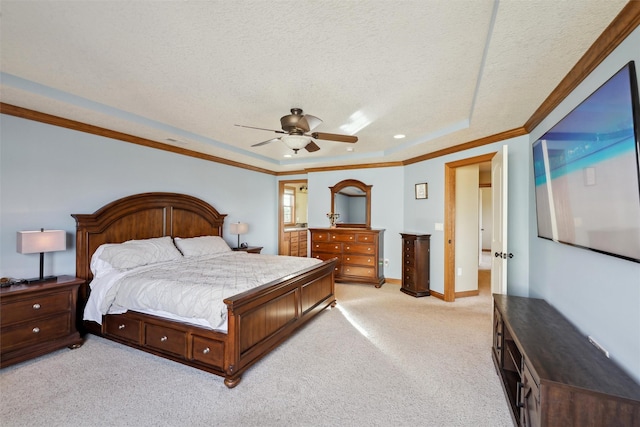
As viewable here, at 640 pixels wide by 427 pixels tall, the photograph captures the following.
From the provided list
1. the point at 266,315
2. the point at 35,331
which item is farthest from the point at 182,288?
the point at 35,331

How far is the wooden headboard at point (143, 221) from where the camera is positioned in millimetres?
3200

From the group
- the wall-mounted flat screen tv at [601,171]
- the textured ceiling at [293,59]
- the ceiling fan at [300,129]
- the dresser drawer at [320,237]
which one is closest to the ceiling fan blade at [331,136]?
the ceiling fan at [300,129]

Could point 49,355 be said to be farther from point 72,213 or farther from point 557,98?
point 557,98

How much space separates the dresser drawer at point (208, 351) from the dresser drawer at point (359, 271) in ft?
11.2

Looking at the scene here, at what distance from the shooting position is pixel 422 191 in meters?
4.93

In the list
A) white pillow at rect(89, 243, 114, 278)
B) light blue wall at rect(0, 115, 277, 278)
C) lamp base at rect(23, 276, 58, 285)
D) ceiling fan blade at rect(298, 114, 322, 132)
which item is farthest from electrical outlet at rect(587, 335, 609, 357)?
light blue wall at rect(0, 115, 277, 278)

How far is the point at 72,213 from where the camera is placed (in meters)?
3.22

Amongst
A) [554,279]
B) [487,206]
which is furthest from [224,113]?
[487,206]

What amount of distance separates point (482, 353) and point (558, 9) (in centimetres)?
283

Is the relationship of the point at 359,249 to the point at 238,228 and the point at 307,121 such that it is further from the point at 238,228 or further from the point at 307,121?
the point at 307,121

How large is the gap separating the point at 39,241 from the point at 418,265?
16.0ft

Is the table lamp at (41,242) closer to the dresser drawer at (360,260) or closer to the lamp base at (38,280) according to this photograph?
the lamp base at (38,280)

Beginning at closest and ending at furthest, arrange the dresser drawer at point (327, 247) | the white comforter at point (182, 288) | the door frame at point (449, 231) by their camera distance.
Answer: the white comforter at point (182, 288) → the door frame at point (449, 231) → the dresser drawer at point (327, 247)

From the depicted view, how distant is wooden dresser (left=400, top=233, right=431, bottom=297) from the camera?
15.2 feet
